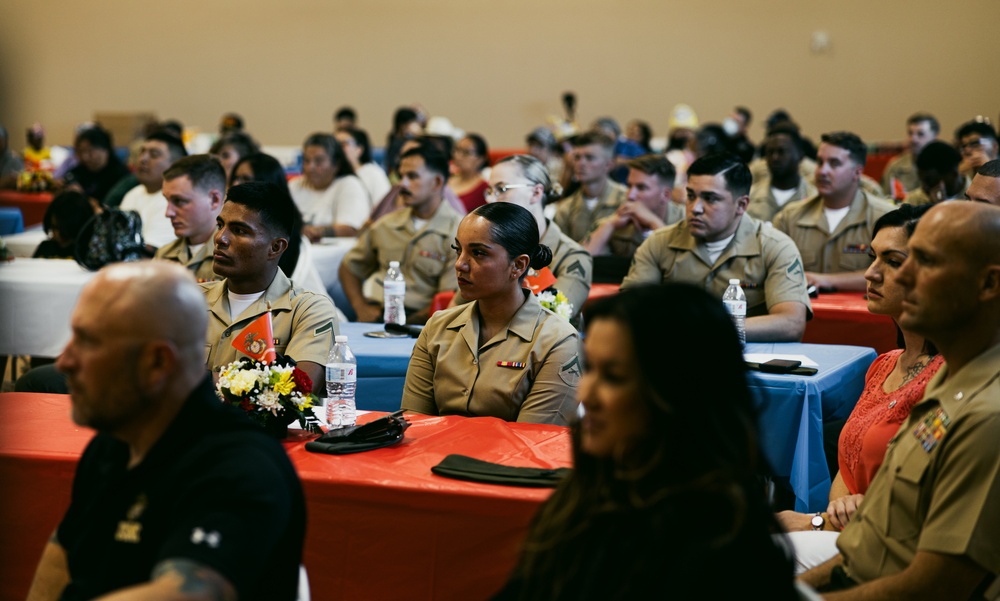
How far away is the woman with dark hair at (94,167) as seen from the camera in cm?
885

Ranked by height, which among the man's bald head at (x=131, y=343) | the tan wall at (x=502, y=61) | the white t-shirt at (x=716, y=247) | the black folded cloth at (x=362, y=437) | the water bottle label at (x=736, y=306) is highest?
the tan wall at (x=502, y=61)

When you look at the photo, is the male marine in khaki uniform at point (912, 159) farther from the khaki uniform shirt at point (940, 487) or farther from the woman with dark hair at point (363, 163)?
the khaki uniform shirt at point (940, 487)

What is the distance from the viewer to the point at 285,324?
325cm

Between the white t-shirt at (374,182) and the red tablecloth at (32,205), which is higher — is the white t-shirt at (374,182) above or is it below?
above

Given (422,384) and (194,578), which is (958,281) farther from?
(422,384)

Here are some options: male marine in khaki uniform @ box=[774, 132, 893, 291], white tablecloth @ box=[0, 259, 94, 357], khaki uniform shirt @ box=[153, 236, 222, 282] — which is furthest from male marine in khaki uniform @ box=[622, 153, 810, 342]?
white tablecloth @ box=[0, 259, 94, 357]

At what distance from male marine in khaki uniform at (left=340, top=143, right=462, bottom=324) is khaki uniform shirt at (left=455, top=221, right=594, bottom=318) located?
85cm

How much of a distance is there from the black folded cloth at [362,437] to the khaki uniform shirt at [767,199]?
481 centimetres

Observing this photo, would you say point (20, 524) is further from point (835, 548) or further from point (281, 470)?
point (835, 548)

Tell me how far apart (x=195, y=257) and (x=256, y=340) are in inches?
65.0

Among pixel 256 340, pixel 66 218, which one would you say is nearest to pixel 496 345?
pixel 256 340

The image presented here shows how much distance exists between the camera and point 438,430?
2791 millimetres

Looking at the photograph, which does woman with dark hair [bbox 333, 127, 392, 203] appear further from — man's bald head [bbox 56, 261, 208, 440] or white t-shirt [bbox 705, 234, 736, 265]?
man's bald head [bbox 56, 261, 208, 440]

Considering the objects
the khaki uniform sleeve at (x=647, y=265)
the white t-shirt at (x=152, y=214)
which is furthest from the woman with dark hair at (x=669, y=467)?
the white t-shirt at (x=152, y=214)
